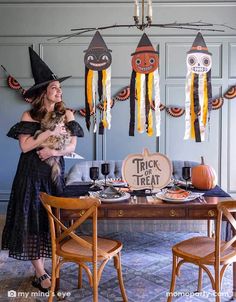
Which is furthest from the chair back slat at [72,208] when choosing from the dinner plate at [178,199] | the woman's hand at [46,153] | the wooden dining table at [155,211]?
the dinner plate at [178,199]

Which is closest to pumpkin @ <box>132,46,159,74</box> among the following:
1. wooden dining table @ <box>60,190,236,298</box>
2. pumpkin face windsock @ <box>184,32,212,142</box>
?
pumpkin face windsock @ <box>184,32,212,142</box>

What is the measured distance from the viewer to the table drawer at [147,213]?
2.64m

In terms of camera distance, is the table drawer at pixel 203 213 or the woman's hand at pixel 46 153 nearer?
the table drawer at pixel 203 213

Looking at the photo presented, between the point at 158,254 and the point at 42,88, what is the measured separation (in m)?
1.84

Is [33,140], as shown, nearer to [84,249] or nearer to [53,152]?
[53,152]

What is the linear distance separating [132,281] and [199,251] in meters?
0.80

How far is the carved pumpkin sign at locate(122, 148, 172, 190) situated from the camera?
9.52ft

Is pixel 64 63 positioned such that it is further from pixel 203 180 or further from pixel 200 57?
pixel 203 180

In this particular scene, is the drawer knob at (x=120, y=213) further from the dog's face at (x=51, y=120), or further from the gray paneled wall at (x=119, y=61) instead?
the gray paneled wall at (x=119, y=61)

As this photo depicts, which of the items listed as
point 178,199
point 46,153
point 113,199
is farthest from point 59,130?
point 178,199

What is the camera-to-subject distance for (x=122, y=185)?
127 inches

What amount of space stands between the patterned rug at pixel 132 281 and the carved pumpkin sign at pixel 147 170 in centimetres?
78

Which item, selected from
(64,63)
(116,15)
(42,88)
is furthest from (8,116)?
(42,88)

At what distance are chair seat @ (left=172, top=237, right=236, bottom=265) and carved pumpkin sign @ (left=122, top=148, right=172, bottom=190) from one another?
0.45 meters
